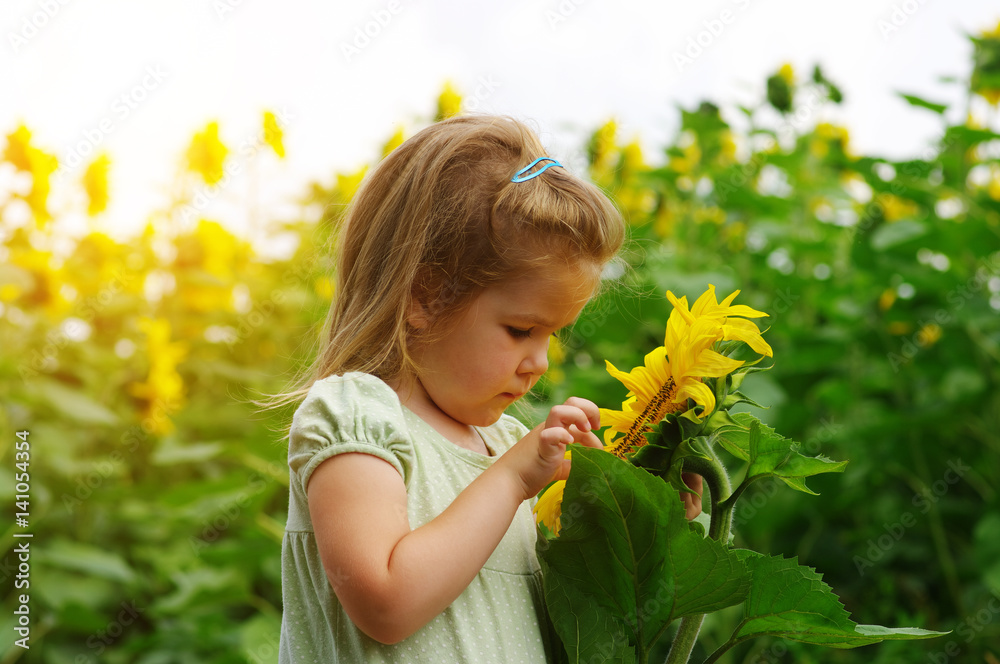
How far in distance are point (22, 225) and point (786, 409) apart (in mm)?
2203

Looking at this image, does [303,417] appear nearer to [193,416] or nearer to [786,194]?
[193,416]

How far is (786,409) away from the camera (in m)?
2.33

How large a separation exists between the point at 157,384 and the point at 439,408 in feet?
6.02

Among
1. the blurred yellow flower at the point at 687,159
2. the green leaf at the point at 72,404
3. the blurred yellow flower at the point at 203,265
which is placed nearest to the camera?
the green leaf at the point at 72,404

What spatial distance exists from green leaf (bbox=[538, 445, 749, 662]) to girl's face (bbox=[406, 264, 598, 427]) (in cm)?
18

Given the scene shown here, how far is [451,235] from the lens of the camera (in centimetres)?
91

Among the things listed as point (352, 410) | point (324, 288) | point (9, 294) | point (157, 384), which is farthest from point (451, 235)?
point (9, 294)

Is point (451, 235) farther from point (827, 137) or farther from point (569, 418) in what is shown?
point (827, 137)

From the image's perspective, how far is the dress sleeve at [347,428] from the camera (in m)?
0.76

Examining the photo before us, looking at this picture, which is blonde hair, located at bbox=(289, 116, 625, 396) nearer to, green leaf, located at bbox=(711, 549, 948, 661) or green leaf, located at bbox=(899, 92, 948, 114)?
green leaf, located at bbox=(711, 549, 948, 661)

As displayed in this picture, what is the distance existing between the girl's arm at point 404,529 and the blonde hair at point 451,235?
0.55 feet

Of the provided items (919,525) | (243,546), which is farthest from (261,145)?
(919,525)

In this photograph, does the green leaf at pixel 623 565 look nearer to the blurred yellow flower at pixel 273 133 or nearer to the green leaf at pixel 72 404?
the blurred yellow flower at pixel 273 133

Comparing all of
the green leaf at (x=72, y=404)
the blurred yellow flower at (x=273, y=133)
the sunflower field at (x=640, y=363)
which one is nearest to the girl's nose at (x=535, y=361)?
the sunflower field at (x=640, y=363)
